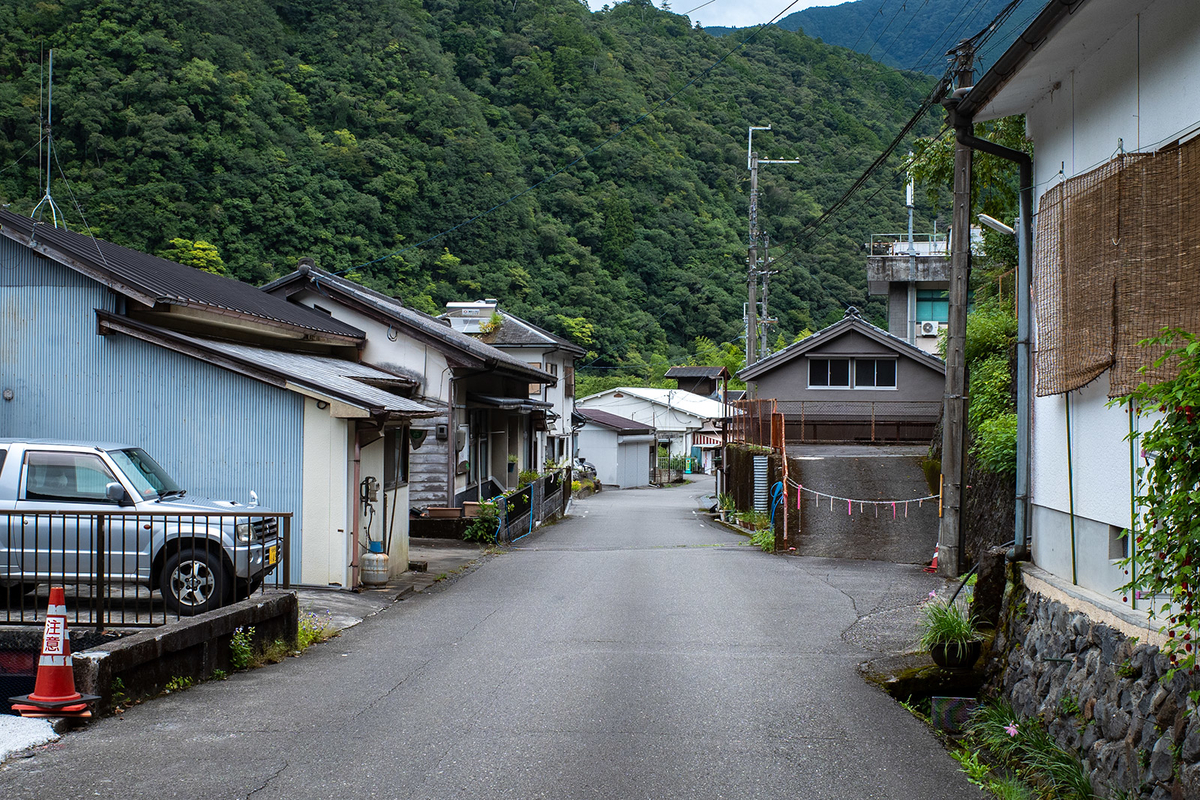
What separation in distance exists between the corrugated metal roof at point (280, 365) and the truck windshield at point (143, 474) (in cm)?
193

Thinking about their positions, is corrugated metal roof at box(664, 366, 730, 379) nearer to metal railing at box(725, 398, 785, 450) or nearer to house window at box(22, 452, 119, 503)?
metal railing at box(725, 398, 785, 450)

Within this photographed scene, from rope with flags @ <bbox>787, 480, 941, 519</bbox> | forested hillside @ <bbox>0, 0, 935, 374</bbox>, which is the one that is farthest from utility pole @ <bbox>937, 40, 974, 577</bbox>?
forested hillside @ <bbox>0, 0, 935, 374</bbox>

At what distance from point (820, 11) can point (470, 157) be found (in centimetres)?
10579

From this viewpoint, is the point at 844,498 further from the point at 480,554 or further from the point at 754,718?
the point at 754,718

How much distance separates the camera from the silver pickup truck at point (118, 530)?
962cm

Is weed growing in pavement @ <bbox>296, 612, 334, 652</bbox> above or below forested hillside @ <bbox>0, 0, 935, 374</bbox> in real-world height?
below

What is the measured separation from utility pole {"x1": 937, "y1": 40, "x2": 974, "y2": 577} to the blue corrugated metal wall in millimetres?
8735

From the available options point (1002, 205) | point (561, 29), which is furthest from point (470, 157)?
point (1002, 205)

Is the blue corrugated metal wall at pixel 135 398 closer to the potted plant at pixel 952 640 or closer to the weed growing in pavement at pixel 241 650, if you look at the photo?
the weed growing in pavement at pixel 241 650

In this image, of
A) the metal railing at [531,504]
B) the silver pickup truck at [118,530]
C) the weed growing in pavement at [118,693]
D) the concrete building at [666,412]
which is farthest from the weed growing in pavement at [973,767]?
the concrete building at [666,412]

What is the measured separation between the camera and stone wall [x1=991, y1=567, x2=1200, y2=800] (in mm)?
4770

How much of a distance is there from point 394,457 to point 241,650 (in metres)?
6.75

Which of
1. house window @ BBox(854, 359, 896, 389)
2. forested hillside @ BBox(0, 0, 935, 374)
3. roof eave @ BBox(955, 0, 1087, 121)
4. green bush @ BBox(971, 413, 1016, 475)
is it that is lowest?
green bush @ BBox(971, 413, 1016, 475)

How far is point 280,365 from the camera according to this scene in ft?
44.8
